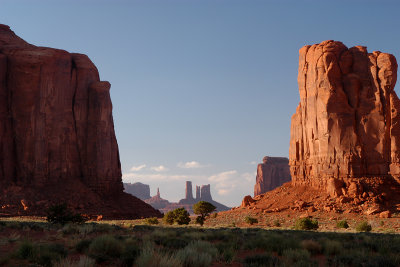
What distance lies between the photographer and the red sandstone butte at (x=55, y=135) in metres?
56.1

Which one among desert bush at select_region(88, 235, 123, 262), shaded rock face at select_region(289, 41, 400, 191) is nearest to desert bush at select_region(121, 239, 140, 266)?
desert bush at select_region(88, 235, 123, 262)

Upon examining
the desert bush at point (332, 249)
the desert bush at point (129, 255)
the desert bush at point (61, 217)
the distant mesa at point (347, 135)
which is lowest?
the desert bush at point (332, 249)

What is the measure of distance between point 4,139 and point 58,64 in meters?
12.7

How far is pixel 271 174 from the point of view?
141 m

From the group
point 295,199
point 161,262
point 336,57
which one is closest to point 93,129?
point 295,199

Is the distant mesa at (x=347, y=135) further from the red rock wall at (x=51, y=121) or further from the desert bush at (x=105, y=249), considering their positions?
the desert bush at (x=105, y=249)

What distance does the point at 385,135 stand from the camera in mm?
51188

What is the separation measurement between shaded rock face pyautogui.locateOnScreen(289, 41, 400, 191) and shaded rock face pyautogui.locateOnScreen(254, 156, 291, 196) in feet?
272

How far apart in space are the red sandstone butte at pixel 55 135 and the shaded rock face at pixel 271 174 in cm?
8341

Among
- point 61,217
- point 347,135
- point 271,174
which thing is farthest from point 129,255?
point 271,174

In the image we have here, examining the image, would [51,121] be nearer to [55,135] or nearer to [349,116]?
[55,135]

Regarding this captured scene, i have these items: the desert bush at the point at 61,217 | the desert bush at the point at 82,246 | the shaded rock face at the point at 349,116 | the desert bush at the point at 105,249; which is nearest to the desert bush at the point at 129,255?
the desert bush at the point at 105,249

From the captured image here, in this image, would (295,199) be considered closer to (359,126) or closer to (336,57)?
(359,126)

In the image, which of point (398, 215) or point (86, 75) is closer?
point (398, 215)
